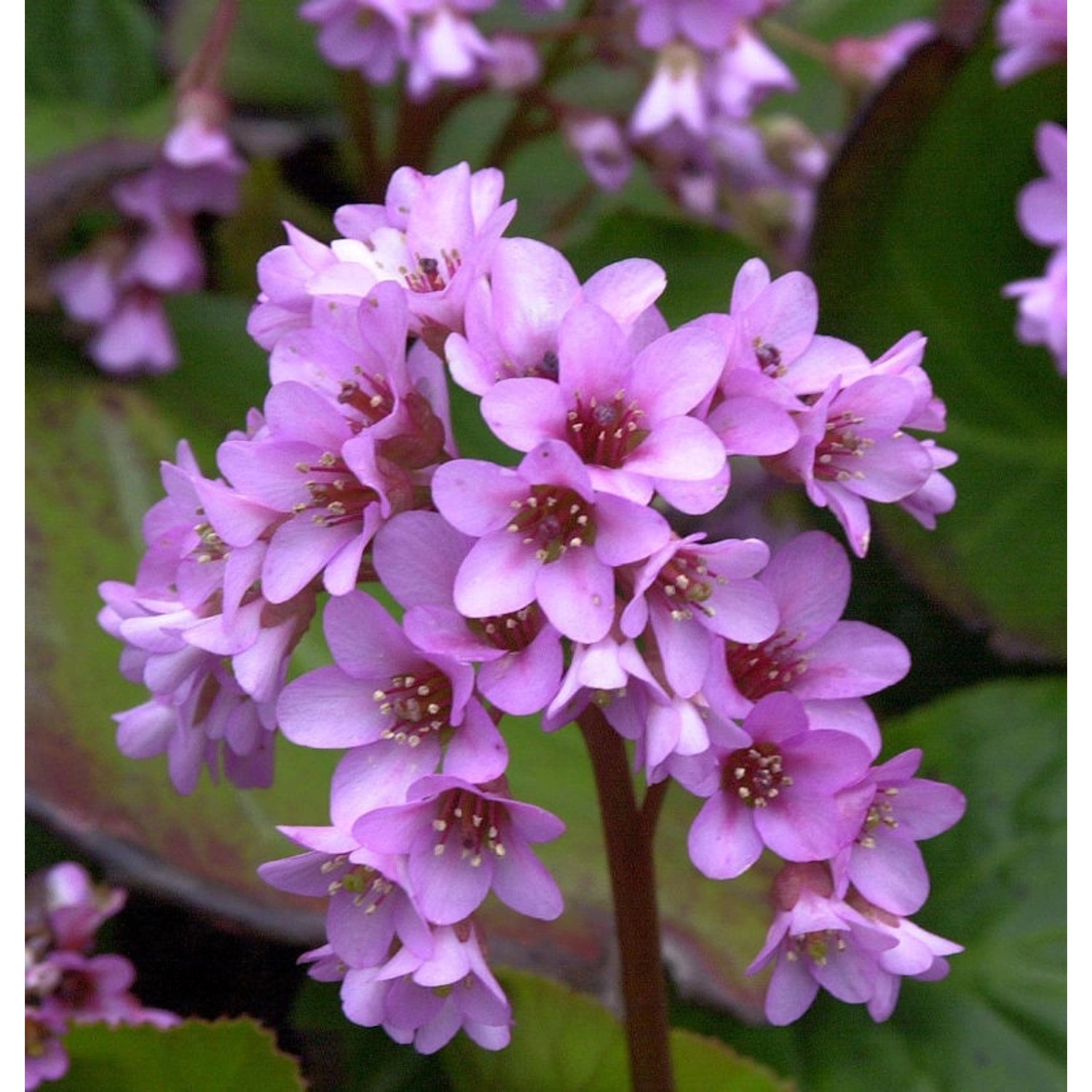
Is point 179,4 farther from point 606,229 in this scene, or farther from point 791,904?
point 791,904

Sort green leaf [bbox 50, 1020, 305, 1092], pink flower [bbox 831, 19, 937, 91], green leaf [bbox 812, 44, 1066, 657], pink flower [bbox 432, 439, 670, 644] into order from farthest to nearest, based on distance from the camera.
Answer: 1. pink flower [bbox 831, 19, 937, 91]
2. green leaf [bbox 812, 44, 1066, 657]
3. green leaf [bbox 50, 1020, 305, 1092]
4. pink flower [bbox 432, 439, 670, 644]

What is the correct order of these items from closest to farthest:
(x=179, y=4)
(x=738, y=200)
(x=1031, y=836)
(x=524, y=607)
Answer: (x=524, y=607), (x=1031, y=836), (x=738, y=200), (x=179, y=4)

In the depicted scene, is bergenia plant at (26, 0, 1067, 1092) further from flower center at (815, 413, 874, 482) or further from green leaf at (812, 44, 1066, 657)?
green leaf at (812, 44, 1066, 657)

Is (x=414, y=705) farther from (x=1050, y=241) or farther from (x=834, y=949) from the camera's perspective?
(x=1050, y=241)

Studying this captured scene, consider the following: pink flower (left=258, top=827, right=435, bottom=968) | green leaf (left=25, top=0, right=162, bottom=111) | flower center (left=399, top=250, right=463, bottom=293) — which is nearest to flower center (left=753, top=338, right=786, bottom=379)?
flower center (left=399, top=250, right=463, bottom=293)

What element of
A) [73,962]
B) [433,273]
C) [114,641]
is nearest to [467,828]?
[433,273]

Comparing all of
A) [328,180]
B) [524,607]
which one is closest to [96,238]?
[328,180]

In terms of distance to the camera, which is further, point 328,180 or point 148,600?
point 328,180
